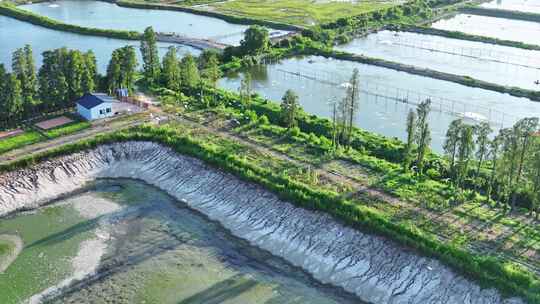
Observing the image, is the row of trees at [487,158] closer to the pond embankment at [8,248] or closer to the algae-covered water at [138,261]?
the algae-covered water at [138,261]

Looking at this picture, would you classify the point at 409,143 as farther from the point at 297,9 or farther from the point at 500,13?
the point at 500,13

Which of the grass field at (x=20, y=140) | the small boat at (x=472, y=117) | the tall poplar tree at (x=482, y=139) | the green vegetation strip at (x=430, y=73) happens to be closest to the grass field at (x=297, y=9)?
the green vegetation strip at (x=430, y=73)

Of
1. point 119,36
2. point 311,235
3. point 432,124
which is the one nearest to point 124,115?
point 311,235

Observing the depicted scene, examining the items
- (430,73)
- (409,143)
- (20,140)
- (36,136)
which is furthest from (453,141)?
(20,140)

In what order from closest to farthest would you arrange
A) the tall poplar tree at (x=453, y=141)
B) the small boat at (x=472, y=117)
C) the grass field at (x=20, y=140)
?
the tall poplar tree at (x=453, y=141) < the grass field at (x=20, y=140) < the small boat at (x=472, y=117)

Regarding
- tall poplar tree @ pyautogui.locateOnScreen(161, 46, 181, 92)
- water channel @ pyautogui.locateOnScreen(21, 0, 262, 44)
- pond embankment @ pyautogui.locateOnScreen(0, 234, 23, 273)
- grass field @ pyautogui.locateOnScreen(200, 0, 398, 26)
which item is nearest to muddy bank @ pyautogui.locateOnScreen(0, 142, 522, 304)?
pond embankment @ pyautogui.locateOnScreen(0, 234, 23, 273)

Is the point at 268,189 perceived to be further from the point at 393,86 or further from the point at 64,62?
the point at 393,86
